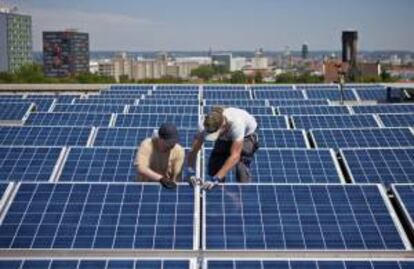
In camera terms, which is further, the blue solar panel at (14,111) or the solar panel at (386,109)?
the solar panel at (386,109)

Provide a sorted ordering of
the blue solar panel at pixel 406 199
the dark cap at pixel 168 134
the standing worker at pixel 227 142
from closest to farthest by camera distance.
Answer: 1. the blue solar panel at pixel 406 199
2. the dark cap at pixel 168 134
3. the standing worker at pixel 227 142

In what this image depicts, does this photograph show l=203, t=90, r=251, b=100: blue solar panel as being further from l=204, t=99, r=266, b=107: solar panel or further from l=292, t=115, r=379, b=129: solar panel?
l=292, t=115, r=379, b=129: solar panel

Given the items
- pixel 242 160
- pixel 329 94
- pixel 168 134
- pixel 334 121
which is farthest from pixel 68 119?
pixel 329 94

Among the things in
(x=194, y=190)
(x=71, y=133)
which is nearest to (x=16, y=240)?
(x=194, y=190)

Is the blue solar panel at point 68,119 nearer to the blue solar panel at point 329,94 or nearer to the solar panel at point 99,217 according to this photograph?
the solar panel at point 99,217

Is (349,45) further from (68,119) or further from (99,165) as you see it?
(99,165)

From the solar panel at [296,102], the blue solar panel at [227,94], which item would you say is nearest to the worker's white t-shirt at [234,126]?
the solar panel at [296,102]
